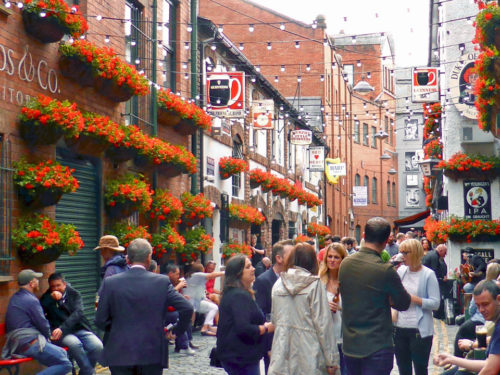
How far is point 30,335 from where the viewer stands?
9.47 metres

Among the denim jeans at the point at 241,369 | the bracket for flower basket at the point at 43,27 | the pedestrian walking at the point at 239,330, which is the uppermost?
the bracket for flower basket at the point at 43,27

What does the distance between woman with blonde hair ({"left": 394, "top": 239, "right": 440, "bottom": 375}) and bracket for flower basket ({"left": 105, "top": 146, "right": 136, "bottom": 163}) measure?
21.1 ft

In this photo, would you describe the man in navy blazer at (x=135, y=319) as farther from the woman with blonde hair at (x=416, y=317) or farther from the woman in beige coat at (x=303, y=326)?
the woman with blonde hair at (x=416, y=317)

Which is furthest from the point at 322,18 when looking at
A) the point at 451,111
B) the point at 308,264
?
the point at 308,264

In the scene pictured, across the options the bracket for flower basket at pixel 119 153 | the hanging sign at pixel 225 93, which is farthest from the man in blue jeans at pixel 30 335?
the hanging sign at pixel 225 93

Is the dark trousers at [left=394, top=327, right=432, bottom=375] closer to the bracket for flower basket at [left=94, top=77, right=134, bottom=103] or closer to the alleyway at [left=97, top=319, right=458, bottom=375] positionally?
the alleyway at [left=97, top=319, right=458, bottom=375]

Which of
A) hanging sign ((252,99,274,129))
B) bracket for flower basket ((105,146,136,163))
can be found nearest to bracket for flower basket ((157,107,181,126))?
bracket for flower basket ((105,146,136,163))

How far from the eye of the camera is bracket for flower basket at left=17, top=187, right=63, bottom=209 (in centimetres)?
1065

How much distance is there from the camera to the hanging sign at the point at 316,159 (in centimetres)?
3822

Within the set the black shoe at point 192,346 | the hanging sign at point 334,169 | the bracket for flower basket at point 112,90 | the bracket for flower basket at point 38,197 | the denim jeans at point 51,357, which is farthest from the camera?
the hanging sign at point 334,169

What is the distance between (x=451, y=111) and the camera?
2220cm

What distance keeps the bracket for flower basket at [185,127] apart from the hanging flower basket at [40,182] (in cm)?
692

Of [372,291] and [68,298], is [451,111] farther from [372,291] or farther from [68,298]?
[372,291]

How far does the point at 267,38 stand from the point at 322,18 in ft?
15.8
